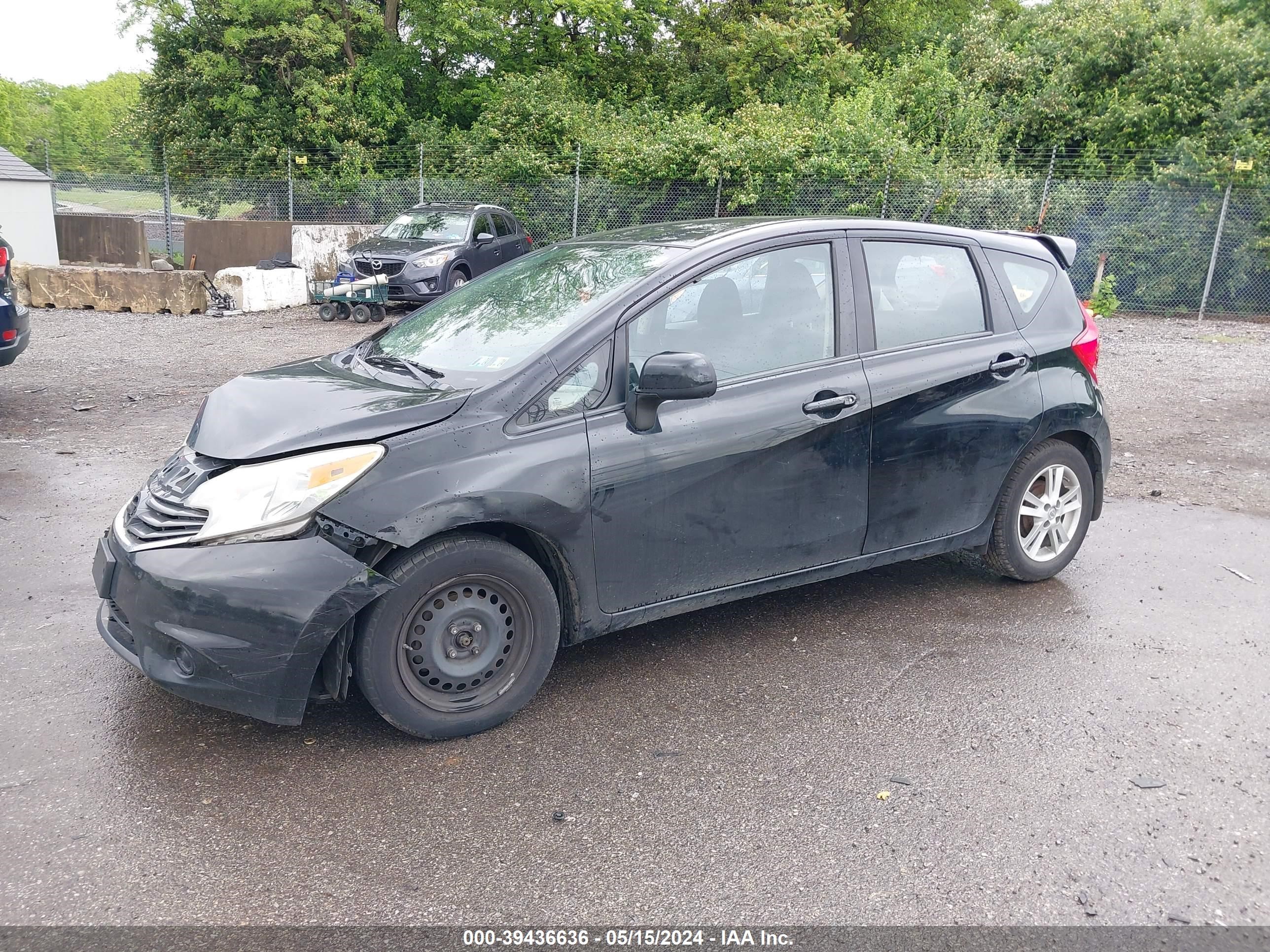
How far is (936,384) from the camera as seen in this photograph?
14.4ft

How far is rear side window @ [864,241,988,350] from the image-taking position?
14.5 ft

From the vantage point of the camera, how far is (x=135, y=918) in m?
2.57

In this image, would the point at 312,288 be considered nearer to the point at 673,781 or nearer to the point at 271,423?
the point at 271,423

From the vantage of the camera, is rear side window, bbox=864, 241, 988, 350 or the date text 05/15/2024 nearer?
the date text 05/15/2024

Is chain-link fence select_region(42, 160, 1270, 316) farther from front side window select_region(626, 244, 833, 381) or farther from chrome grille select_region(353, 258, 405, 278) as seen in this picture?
front side window select_region(626, 244, 833, 381)

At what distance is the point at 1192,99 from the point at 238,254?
63.9 ft

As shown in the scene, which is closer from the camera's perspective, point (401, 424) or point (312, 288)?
point (401, 424)

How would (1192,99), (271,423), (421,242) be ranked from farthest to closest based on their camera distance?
(1192,99)
(421,242)
(271,423)

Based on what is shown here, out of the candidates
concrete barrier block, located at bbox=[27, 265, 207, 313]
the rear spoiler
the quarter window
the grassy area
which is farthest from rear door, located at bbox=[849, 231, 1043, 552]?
the grassy area

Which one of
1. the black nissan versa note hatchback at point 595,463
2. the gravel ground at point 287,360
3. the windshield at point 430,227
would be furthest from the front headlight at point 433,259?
the black nissan versa note hatchback at point 595,463

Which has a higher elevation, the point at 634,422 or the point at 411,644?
the point at 634,422

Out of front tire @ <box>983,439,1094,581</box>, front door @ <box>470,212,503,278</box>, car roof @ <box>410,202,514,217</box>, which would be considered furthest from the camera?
car roof @ <box>410,202,514,217</box>

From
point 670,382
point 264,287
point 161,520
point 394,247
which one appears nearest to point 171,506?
point 161,520

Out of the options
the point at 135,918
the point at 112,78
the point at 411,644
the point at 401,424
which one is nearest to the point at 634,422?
the point at 401,424
